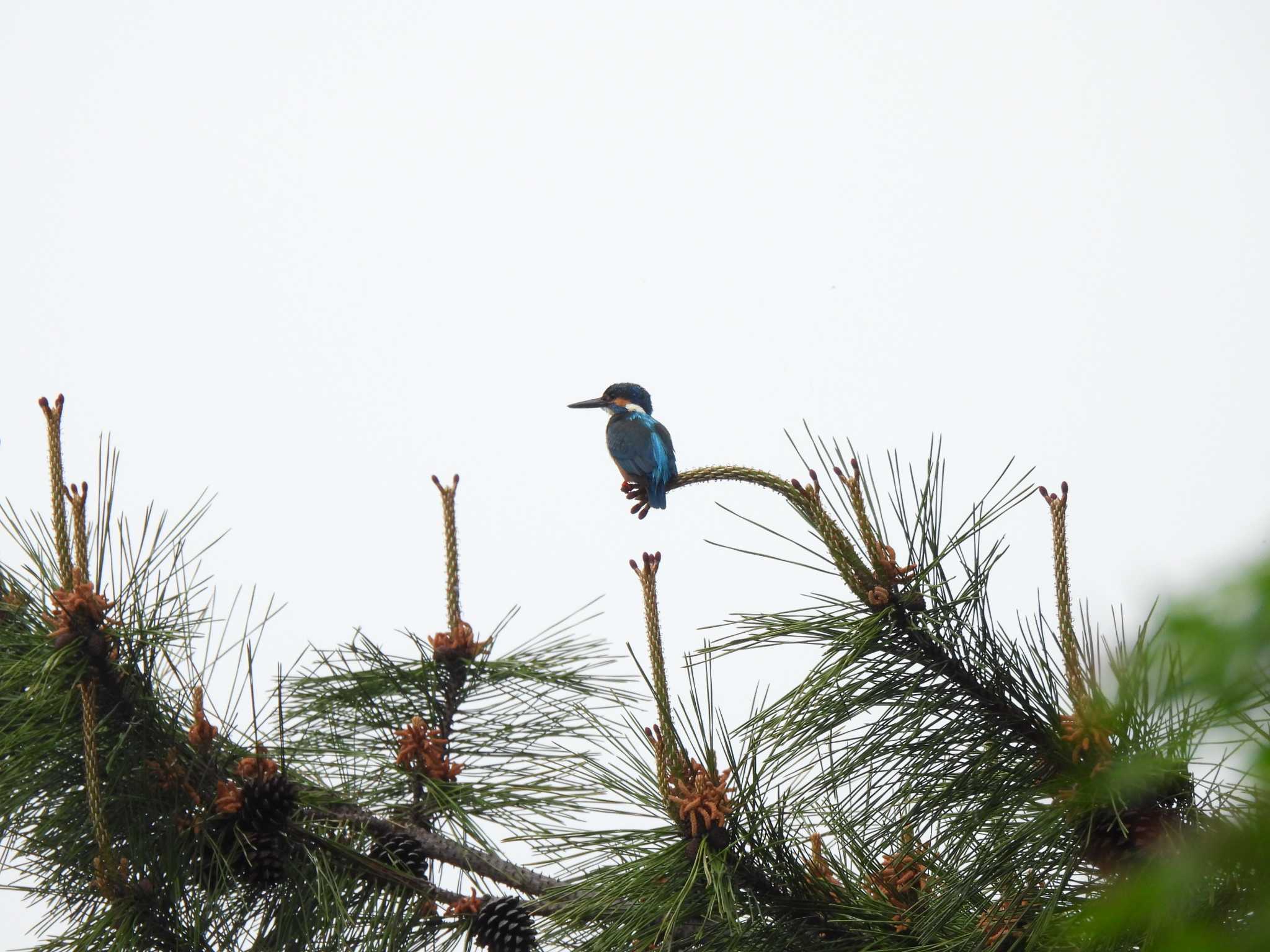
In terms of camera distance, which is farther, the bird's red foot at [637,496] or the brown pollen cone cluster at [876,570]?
the bird's red foot at [637,496]

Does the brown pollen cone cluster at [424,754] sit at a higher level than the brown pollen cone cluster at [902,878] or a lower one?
higher

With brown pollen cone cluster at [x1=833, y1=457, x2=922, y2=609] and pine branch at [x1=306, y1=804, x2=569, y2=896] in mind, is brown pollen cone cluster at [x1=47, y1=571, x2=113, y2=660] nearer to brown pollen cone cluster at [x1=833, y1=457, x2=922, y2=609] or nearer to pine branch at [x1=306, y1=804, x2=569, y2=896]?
pine branch at [x1=306, y1=804, x2=569, y2=896]

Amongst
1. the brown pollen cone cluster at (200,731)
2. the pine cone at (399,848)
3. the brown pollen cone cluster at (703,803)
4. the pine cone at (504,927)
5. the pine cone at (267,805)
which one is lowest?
the pine cone at (504,927)

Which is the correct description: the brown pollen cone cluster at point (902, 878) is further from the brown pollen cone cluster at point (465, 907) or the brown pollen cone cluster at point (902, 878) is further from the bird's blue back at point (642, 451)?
the bird's blue back at point (642, 451)

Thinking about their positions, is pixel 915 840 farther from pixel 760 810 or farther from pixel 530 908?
pixel 530 908

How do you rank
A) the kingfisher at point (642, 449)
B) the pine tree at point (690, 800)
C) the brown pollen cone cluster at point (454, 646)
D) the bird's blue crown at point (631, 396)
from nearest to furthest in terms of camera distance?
the pine tree at point (690, 800) < the brown pollen cone cluster at point (454, 646) < the kingfisher at point (642, 449) < the bird's blue crown at point (631, 396)

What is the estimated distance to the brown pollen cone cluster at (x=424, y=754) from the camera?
96.9 inches

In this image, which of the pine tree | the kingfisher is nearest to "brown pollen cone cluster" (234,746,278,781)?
the pine tree

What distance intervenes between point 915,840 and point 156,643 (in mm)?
Result: 1399

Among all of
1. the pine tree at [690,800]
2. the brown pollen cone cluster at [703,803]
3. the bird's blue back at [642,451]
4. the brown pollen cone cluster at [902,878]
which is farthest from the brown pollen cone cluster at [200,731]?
the bird's blue back at [642,451]

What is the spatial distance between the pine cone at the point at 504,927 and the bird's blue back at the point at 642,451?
2303mm

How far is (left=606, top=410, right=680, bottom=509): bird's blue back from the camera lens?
4.66 m

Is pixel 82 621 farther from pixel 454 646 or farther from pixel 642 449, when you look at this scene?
pixel 642 449

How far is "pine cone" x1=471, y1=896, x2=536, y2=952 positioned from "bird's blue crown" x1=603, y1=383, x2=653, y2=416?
4.12 meters
